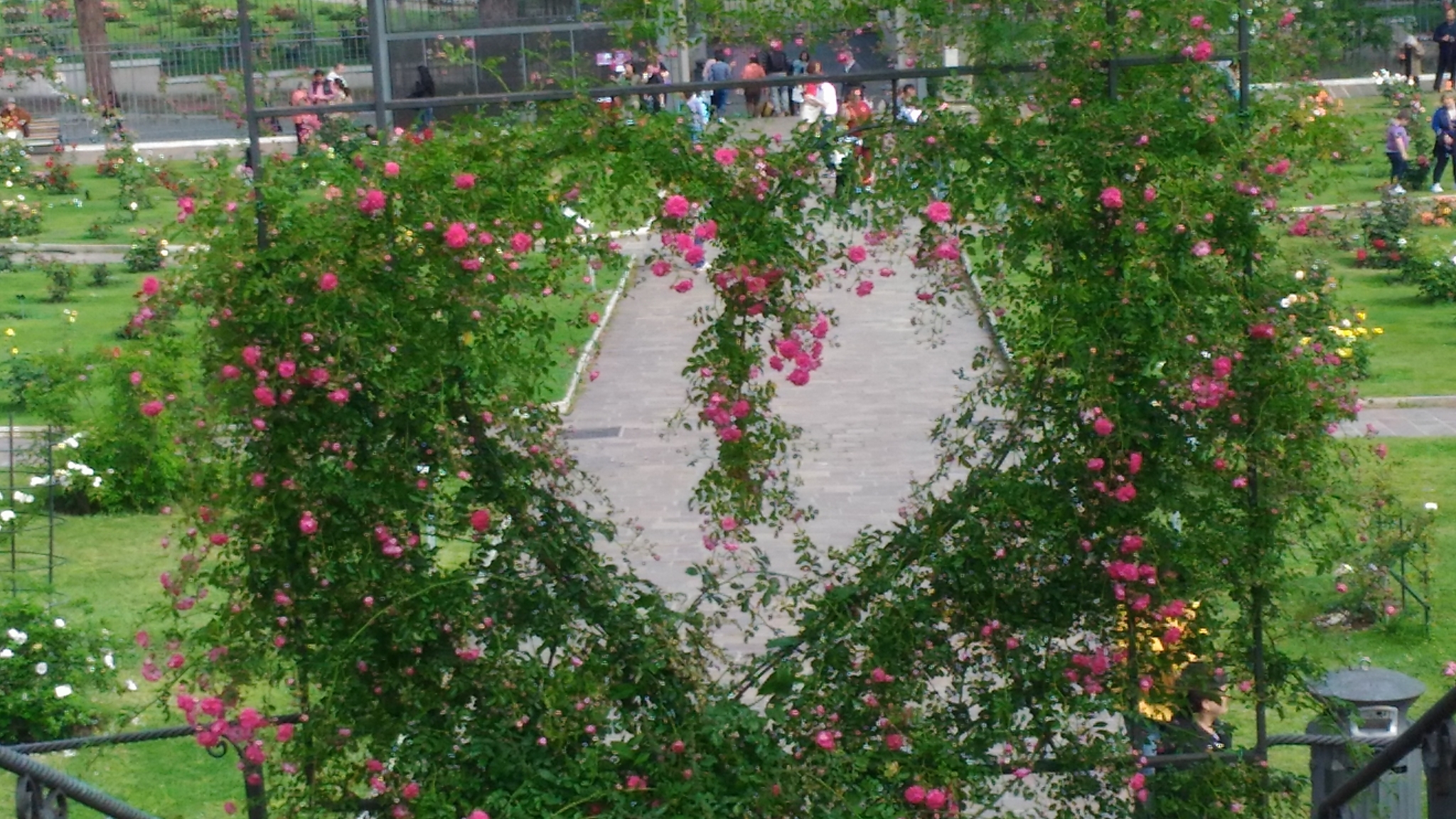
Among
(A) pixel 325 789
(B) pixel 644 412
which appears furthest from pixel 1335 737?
(B) pixel 644 412

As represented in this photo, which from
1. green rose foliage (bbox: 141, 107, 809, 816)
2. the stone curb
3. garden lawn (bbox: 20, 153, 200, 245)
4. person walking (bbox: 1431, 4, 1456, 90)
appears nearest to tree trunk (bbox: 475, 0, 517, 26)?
green rose foliage (bbox: 141, 107, 809, 816)

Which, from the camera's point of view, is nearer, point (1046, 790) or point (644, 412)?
point (1046, 790)

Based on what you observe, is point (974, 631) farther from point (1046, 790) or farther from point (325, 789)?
point (325, 789)

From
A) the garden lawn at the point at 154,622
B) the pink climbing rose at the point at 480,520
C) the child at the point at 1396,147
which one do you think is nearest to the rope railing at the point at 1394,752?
the garden lawn at the point at 154,622

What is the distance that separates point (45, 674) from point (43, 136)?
24.7m

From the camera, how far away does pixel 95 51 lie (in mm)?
32344

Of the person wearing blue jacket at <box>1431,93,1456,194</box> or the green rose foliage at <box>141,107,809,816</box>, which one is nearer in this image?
the green rose foliage at <box>141,107,809,816</box>

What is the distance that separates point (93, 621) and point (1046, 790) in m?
6.25

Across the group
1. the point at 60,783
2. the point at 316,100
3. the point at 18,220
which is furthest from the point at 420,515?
the point at 18,220

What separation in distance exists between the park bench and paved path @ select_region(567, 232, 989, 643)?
15.9m

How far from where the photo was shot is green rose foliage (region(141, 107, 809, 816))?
4.80 m

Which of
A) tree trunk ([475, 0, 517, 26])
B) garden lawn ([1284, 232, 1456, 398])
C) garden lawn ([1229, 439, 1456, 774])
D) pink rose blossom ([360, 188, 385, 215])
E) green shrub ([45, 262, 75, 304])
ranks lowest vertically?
garden lawn ([1229, 439, 1456, 774])

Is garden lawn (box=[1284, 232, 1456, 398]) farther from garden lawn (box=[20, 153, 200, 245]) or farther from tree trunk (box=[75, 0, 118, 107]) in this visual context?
tree trunk (box=[75, 0, 118, 107])

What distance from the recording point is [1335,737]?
5.54 metres
